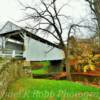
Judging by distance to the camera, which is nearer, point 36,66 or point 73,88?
point 73,88

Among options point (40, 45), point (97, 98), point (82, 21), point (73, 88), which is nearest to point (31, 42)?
point (40, 45)

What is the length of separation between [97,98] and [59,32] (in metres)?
10.8

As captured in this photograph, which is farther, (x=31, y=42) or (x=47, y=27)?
(x=31, y=42)

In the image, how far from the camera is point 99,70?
2683 centimetres

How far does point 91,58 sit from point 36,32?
8492mm

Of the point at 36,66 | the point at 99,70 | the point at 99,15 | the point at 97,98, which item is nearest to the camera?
the point at 97,98

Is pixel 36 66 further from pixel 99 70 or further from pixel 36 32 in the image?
pixel 36 32

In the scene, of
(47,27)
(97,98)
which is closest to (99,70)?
(47,27)

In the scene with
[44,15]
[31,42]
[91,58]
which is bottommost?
[91,58]

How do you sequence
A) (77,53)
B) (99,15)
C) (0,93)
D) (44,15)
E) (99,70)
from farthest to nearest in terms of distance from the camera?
1. (77,53)
2. (99,70)
3. (44,15)
4. (99,15)
5. (0,93)

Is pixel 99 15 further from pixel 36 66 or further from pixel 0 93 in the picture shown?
pixel 36 66

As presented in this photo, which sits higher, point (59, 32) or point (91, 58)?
point (59, 32)

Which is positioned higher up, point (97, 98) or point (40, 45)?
point (40, 45)

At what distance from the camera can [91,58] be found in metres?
27.1
